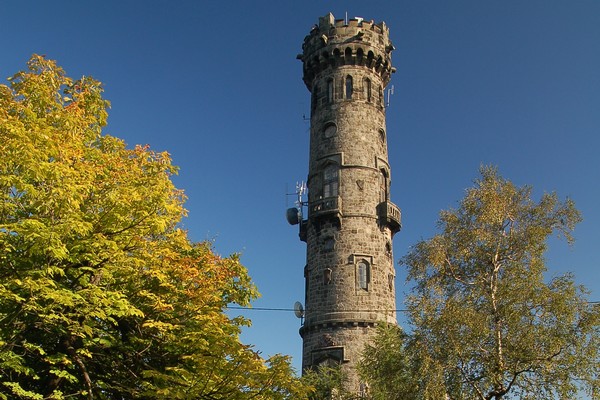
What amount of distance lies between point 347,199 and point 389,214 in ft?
9.22

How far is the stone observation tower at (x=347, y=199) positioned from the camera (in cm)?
3619

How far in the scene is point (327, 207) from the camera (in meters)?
38.4

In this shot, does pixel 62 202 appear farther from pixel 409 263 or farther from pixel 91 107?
pixel 409 263

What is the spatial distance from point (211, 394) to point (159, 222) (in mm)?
4481

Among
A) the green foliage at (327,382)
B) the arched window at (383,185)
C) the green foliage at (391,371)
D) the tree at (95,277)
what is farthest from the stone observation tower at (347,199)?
the tree at (95,277)

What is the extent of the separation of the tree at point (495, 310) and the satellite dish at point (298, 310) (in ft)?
54.3

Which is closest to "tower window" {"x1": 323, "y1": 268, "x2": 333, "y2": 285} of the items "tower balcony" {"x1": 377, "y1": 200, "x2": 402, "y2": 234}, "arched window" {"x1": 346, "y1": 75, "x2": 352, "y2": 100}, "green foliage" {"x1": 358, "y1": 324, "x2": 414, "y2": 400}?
"tower balcony" {"x1": 377, "y1": 200, "x2": 402, "y2": 234}

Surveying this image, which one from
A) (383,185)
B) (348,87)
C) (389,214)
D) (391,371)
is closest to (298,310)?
(389,214)

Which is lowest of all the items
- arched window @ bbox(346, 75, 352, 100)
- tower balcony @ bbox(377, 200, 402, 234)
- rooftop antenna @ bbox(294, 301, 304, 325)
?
rooftop antenna @ bbox(294, 301, 304, 325)

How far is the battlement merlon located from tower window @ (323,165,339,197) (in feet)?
25.3

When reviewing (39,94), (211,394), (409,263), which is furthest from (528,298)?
(39,94)

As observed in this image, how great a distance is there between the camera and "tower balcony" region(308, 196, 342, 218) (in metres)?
38.1

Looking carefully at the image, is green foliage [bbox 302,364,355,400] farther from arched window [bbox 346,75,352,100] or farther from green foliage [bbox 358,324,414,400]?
arched window [bbox 346,75,352,100]

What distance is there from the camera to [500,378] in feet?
63.0
